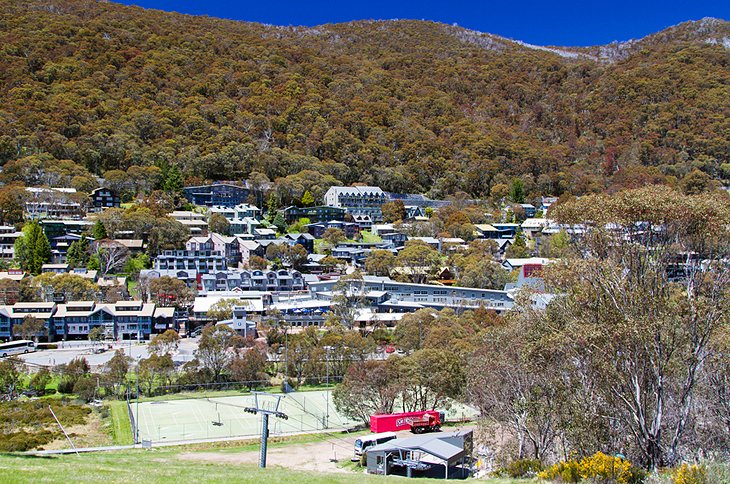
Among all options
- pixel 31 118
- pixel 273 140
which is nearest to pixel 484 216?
pixel 273 140

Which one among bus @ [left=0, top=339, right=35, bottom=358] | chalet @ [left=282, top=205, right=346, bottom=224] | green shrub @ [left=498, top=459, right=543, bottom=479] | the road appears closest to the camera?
green shrub @ [left=498, top=459, right=543, bottom=479]

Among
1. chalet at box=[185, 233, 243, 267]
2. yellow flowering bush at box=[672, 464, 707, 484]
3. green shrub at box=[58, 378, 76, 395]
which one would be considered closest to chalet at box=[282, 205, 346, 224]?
chalet at box=[185, 233, 243, 267]

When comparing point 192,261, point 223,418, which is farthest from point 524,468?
point 192,261

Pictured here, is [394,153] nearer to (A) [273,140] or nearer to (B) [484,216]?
(A) [273,140]

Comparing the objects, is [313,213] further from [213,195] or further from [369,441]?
[369,441]

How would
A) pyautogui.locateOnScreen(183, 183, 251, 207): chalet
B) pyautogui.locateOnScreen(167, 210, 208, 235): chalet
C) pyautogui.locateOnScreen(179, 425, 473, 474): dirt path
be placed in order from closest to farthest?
1. pyautogui.locateOnScreen(179, 425, 473, 474): dirt path
2. pyautogui.locateOnScreen(167, 210, 208, 235): chalet
3. pyautogui.locateOnScreen(183, 183, 251, 207): chalet

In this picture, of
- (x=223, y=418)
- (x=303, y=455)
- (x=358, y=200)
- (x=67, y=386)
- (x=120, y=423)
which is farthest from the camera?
(x=358, y=200)

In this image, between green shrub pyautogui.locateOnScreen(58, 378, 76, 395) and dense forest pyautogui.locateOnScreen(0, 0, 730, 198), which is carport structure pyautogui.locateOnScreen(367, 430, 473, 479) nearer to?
green shrub pyautogui.locateOnScreen(58, 378, 76, 395)
